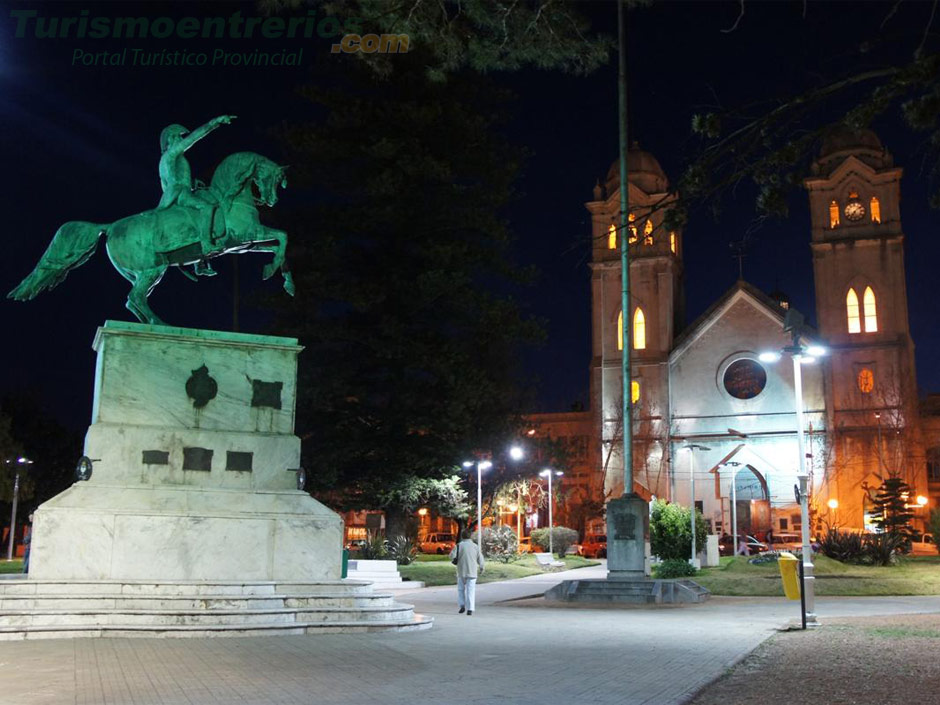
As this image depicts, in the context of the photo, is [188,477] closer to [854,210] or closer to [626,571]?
[626,571]

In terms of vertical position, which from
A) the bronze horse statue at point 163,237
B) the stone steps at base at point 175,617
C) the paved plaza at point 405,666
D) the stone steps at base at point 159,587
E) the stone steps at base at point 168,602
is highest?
the bronze horse statue at point 163,237

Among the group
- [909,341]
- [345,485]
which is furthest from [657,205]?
[909,341]

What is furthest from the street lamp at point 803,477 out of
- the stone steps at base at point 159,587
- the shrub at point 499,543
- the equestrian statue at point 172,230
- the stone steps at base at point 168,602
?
the shrub at point 499,543

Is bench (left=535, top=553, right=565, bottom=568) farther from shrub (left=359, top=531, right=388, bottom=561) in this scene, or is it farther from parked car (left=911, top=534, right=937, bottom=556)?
parked car (left=911, top=534, right=937, bottom=556)

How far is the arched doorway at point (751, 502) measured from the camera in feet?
217

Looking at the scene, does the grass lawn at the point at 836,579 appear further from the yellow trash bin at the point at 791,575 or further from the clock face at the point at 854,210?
the clock face at the point at 854,210

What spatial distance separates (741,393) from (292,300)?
46.0 metres

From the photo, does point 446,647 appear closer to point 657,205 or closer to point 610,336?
point 657,205

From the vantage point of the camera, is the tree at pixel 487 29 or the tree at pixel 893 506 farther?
the tree at pixel 893 506

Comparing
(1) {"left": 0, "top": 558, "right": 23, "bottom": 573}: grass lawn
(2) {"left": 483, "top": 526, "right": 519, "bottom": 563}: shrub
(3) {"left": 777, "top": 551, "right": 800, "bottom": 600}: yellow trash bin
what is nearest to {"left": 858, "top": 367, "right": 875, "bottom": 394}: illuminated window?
(2) {"left": 483, "top": 526, "right": 519, "bottom": 563}: shrub

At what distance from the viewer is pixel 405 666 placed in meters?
11.1

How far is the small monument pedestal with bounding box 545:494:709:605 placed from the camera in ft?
70.7

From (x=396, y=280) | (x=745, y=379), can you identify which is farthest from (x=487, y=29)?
(x=745, y=379)

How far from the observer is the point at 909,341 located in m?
64.6
